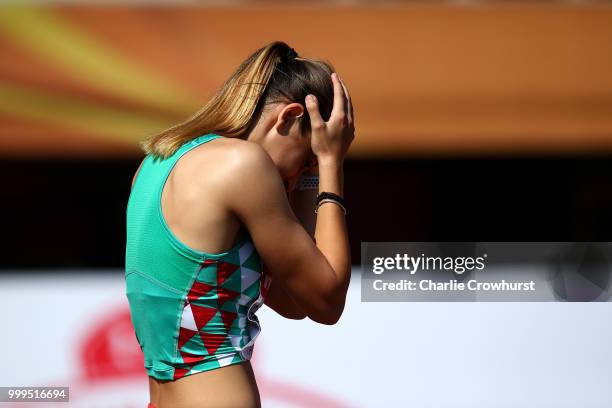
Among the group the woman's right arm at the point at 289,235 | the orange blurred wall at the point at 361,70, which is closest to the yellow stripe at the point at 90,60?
the orange blurred wall at the point at 361,70

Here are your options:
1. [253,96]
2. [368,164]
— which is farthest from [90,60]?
[253,96]

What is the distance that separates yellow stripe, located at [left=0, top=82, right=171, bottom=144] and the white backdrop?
0.67 meters

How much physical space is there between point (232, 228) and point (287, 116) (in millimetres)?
255

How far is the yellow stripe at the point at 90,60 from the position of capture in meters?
3.79

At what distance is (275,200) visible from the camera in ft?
4.87

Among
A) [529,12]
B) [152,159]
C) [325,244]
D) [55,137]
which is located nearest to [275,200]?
[325,244]

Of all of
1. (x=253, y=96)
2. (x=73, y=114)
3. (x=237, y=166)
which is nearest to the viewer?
(x=237, y=166)

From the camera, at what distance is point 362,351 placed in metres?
3.92

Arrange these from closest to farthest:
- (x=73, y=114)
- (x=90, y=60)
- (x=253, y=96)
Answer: (x=253, y=96) → (x=73, y=114) → (x=90, y=60)

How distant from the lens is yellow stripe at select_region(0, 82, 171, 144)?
371 centimetres

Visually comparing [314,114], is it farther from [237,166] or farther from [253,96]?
[237,166]

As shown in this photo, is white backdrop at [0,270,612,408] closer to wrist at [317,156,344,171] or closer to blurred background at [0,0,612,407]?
blurred background at [0,0,612,407]

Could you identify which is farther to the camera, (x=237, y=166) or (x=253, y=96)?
(x=253, y=96)

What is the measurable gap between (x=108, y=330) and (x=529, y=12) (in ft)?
7.73
